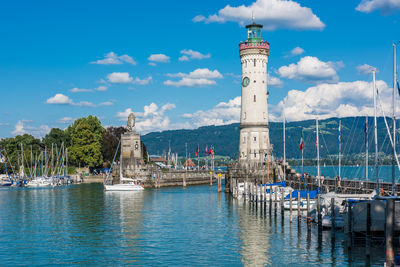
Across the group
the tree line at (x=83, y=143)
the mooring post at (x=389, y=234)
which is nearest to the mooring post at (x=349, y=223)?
the mooring post at (x=389, y=234)

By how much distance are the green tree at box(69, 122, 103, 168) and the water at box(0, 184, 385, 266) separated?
65.5m

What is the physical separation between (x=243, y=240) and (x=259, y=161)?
42045mm

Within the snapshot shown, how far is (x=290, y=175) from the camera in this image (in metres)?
77.4

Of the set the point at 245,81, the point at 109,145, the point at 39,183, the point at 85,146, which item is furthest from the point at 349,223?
the point at 109,145

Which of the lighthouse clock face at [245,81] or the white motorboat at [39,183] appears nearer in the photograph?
the lighthouse clock face at [245,81]

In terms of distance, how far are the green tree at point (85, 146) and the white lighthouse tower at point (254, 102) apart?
5901 centimetres

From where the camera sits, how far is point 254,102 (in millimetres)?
81250

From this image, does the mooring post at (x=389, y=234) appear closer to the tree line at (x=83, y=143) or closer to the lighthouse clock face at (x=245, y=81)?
the lighthouse clock face at (x=245, y=81)

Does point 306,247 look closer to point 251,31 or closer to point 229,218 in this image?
point 229,218

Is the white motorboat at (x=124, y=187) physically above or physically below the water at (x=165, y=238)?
above

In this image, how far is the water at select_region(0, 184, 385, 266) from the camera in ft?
109

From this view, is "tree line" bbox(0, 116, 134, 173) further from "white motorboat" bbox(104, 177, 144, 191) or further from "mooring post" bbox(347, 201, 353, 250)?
"mooring post" bbox(347, 201, 353, 250)

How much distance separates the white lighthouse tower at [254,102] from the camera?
81312 mm

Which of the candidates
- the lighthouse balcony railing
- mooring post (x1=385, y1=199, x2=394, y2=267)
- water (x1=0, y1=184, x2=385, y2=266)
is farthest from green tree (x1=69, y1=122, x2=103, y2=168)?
mooring post (x1=385, y1=199, x2=394, y2=267)
